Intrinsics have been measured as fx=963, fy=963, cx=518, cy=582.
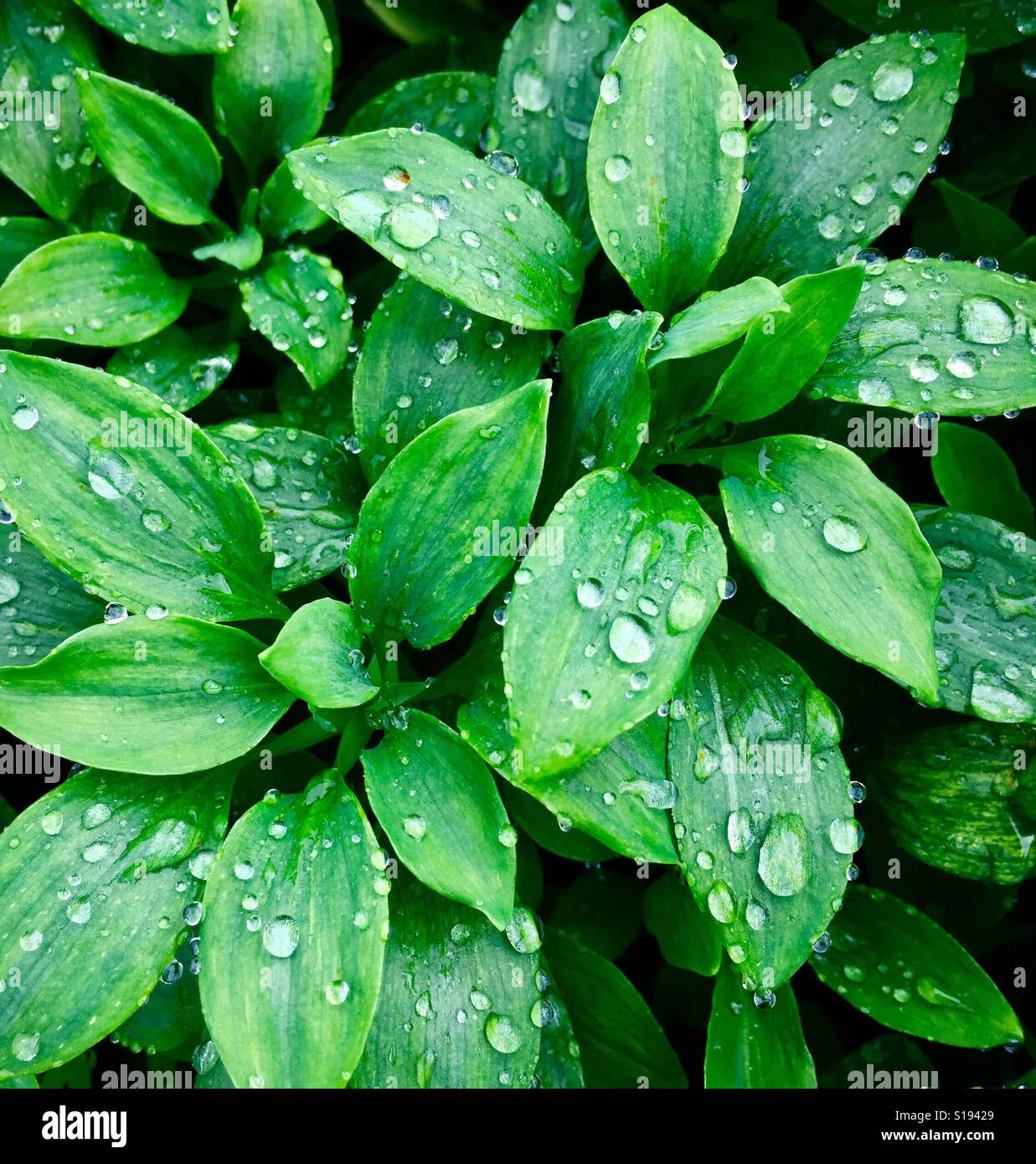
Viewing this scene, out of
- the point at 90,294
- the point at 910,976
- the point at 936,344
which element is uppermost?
the point at 936,344

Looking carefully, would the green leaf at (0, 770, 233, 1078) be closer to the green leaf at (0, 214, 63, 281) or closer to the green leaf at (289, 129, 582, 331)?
the green leaf at (289, 129, 582, 331)

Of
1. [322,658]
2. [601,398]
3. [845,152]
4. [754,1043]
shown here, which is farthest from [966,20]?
[754,1043]

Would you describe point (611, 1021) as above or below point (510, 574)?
below

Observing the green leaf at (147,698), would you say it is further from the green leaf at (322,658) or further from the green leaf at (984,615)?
the green leaf at (984,615)

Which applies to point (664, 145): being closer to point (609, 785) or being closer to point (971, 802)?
point (609, 785)

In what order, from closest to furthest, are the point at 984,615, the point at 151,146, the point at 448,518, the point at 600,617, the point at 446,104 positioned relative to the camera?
the point at 600,617, the point at 448,518, the point at 984,615, the point at 151,146, the point at 446,104

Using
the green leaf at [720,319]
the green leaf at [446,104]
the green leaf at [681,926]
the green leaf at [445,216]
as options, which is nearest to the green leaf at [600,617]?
the green leaf at [720,319]

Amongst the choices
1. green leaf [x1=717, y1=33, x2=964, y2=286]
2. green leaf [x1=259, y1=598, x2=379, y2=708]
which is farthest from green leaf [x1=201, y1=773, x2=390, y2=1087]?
green leaf [x1=717, y1=33, x2=964, y2=286]
